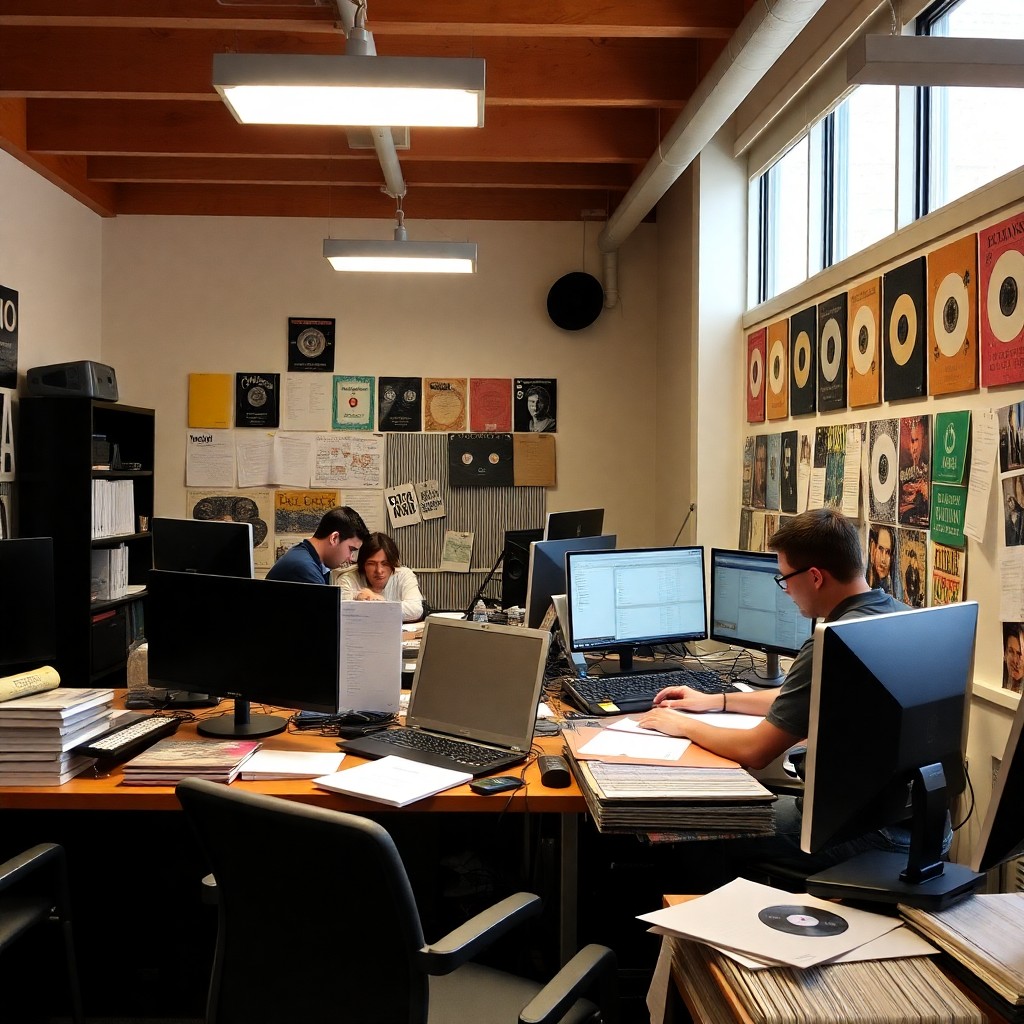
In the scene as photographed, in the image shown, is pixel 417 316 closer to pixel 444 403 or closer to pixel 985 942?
pixel 444 403

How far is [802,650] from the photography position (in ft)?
6.95

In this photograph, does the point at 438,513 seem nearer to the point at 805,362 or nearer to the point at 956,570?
the point at 805,362

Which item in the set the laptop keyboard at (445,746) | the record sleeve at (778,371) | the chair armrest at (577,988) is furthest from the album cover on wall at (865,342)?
the chair armrest at (577,988)

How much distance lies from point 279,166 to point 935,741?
14.6 feet

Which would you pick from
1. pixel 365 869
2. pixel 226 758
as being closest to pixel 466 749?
pixel 226 758

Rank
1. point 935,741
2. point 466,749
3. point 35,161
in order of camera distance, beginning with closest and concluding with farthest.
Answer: point 935,741
point 466,749
point 35,161

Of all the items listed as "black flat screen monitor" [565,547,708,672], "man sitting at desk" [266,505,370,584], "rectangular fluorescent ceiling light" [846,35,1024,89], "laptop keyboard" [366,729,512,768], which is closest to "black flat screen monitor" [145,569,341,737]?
"laptop keyboard" [366,729,512,768]

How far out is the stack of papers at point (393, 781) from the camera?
6.79 ft

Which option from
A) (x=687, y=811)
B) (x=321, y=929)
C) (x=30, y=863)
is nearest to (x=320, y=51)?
(x=30, y=863)

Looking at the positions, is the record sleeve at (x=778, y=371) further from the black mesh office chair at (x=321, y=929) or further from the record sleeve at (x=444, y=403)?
the black mesh office chair at (x=321, y=929)

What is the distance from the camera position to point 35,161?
14.5 ft

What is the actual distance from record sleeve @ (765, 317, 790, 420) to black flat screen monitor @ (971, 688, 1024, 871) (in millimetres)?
2577

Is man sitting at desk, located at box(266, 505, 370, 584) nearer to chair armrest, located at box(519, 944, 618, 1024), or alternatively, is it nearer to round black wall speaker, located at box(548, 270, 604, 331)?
round black wall speaker, located at box(548, 270, 604, 331)

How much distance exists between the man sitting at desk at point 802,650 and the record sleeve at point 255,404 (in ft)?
11.8
